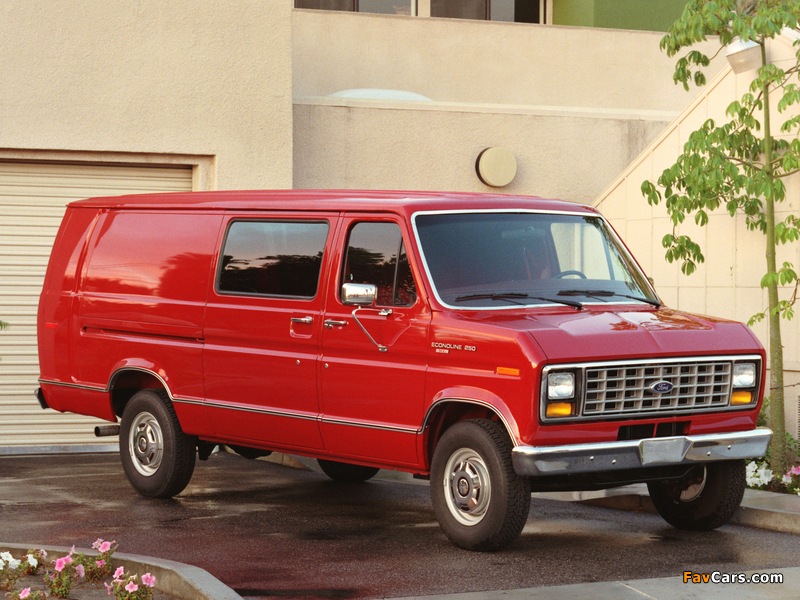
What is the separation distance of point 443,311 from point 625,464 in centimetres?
143

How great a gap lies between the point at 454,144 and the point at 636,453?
7.92 meters

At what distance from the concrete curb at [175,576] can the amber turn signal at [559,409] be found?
2.05 m

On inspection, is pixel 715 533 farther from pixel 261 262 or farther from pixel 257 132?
pixel 257 132

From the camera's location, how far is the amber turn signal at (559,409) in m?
6.66

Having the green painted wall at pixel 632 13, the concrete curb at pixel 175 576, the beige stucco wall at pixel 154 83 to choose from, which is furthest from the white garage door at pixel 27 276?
the green painted wall at pixel 632 13

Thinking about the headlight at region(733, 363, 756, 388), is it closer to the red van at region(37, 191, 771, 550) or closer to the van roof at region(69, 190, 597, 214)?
the red van at region(37, 191, 771, 550)

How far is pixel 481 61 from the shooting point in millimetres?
16594

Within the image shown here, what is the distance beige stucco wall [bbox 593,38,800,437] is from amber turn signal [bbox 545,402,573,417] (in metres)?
4.33

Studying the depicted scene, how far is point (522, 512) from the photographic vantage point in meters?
6.85

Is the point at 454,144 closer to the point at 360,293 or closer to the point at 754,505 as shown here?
the point at 754,505

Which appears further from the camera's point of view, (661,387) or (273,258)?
(273,258)

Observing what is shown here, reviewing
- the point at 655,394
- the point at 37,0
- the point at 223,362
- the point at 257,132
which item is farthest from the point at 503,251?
the point at 37,0
